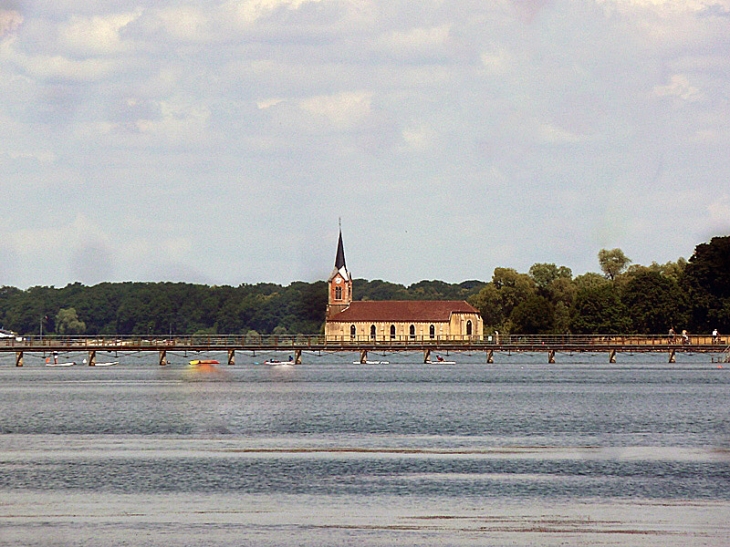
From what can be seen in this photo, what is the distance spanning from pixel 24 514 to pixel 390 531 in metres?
9.91

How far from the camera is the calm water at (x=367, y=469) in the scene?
2928 cm

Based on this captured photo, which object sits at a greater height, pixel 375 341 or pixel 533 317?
pixel 533 317

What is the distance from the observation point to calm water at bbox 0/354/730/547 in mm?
29281

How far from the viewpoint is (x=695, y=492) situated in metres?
34.8

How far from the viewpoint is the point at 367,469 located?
40469 mm

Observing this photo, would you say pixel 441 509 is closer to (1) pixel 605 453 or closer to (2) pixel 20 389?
(1) pixel 605 453

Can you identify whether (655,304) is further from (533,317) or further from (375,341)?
(375,341)

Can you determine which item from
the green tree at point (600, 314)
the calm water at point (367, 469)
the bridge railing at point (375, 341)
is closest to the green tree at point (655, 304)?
the green tree at point (600, 314)

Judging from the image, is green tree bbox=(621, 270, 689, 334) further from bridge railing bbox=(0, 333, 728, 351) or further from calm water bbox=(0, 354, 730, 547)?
calm water bbox=(0, 354, 730, 547)

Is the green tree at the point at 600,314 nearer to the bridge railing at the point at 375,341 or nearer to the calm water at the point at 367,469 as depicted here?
the bridge railing at the point at 375,341

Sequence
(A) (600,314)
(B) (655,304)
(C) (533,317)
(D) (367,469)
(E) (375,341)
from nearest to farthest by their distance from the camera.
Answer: (D) (367,469) < (E) (375,341) < (B) (655,304) < (A) (600,314) < (C) (533,317)

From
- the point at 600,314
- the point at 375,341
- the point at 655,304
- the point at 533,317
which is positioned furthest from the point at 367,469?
the point at 533,317

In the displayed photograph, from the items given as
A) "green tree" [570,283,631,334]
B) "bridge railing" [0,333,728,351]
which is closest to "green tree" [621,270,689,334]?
"green tree" [570,283,631,334]

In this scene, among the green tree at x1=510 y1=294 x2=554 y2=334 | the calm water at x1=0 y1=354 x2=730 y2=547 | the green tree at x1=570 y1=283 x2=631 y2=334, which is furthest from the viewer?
the green tree at x1=510 y1=294 x2=554 y2=334
